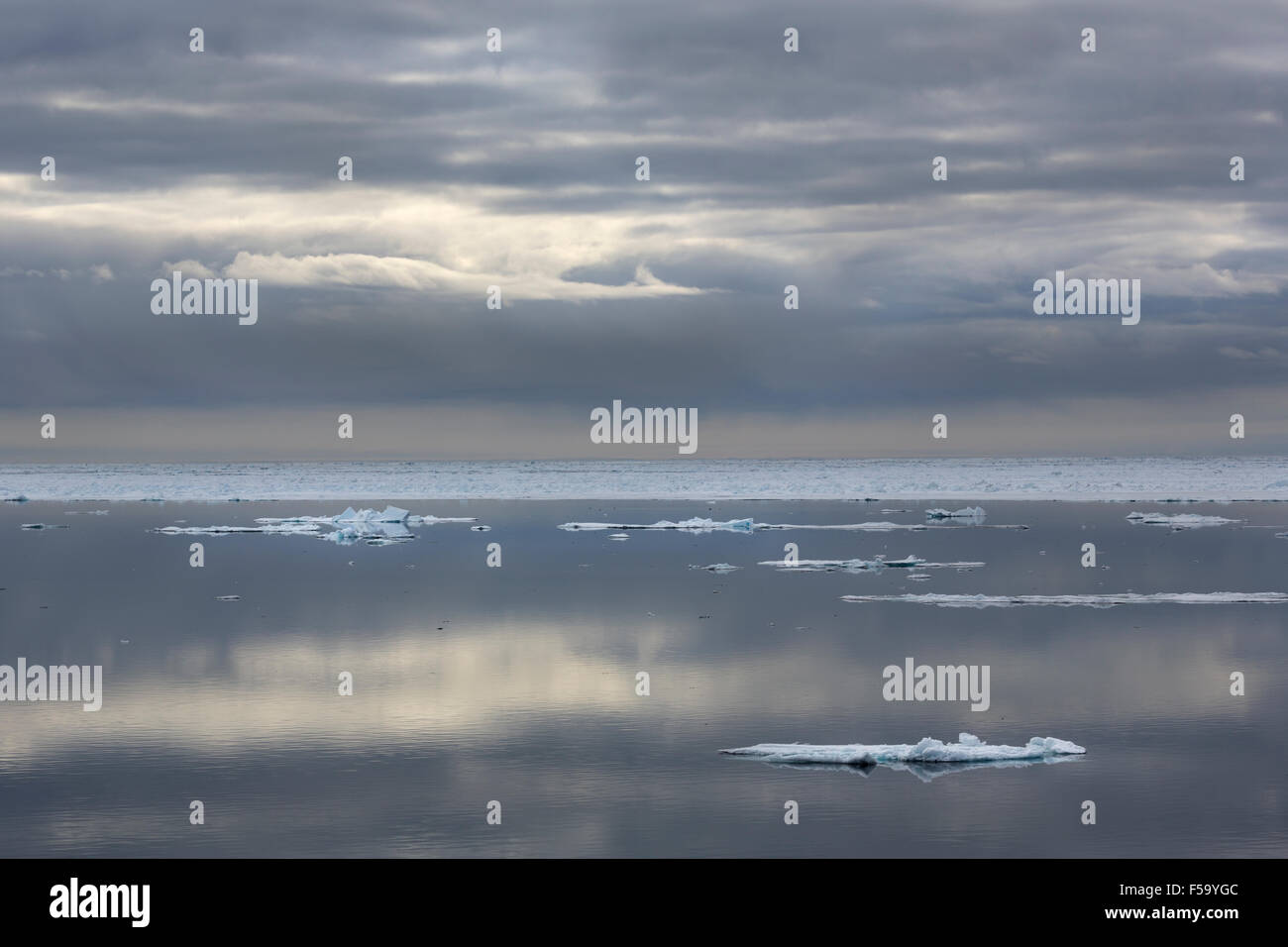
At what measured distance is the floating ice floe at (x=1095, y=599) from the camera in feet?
68.1

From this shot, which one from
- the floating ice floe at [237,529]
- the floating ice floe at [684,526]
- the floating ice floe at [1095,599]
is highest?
the floating ice floe at [237,529]

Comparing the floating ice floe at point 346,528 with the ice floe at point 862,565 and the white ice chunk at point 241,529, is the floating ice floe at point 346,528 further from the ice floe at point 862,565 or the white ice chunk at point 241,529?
the ice floe at point 862,565

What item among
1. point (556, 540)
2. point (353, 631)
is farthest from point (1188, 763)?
point (556, 540)

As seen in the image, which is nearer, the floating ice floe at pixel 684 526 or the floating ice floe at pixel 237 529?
the floating ice floe at pixel 237 529

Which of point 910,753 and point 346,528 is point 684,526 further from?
point 910,753

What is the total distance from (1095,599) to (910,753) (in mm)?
11358

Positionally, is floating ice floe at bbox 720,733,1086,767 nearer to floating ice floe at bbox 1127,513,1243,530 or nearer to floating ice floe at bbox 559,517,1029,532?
floating ice floe at bbox 559,517,1029,532

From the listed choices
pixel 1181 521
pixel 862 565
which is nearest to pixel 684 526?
pixel 862 565

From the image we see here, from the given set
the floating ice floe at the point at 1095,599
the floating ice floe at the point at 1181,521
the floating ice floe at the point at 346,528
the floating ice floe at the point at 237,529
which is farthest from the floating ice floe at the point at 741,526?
the floating ice floe at the point at 1095,599

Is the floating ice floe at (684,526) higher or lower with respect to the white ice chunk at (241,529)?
lower

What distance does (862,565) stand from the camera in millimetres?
27031

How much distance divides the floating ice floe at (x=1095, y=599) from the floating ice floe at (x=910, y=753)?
9.36 metres
